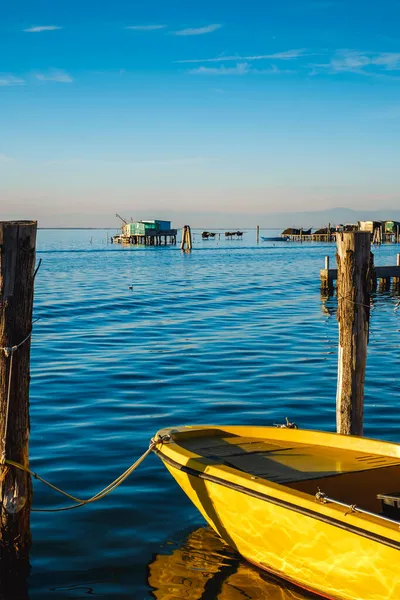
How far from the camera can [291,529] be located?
6.30 meters

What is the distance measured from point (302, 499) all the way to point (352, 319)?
11.2 feet

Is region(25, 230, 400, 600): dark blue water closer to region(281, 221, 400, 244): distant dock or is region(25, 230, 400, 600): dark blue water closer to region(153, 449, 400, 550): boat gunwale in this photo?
region(153, 449, 400, 550): boat gunwale

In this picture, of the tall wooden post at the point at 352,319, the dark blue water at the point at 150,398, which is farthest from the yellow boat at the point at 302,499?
the tall wooden post at the point at 352,319

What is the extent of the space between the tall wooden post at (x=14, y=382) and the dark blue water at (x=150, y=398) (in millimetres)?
386

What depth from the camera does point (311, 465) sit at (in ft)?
24.9

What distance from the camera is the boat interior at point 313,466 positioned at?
7.24 meters

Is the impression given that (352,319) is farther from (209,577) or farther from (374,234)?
(374,234)

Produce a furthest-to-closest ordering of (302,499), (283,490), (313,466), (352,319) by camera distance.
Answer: (352,319) → (313,466) → (283,490) → (302,499)

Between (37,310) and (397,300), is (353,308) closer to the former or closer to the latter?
(37,310)

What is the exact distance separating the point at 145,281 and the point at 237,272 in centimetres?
938

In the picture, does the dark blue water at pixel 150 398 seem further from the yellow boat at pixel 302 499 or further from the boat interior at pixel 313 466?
the boat interior at pixel 313 466

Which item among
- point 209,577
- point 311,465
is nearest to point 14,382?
point 209,577

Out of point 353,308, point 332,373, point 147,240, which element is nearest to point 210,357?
point 332,373

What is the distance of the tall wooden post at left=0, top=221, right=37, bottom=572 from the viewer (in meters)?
7.05
